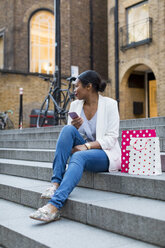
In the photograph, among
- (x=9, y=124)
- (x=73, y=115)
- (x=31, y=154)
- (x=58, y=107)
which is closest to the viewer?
(x=73, y=115)

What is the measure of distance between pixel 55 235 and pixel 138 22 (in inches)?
574

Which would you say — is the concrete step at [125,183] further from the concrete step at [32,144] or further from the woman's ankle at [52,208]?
the concrete step at [32,144]

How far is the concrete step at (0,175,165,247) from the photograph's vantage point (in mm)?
2498

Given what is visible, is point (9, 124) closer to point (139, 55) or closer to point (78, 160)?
point (139, 55)

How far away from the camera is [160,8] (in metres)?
14.9

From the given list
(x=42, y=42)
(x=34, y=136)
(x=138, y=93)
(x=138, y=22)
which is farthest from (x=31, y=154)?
(x=42, y=42)

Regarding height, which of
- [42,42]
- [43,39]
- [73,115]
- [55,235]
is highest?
[43,39]

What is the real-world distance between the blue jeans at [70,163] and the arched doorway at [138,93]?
43.6 feet

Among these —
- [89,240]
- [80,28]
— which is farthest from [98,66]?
[89,240]

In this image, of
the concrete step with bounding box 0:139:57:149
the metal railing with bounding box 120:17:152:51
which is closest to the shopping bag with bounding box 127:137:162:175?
the concrete step with bounding box 0:139:57:149

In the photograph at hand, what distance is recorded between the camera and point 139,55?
15781 mm

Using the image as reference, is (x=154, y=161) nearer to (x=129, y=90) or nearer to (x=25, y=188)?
(x=25, y=188)

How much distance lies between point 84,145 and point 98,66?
1694cm

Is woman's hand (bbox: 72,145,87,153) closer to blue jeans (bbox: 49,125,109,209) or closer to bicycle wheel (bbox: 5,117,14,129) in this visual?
blue jeans (bbox: 49,125,109,209)
